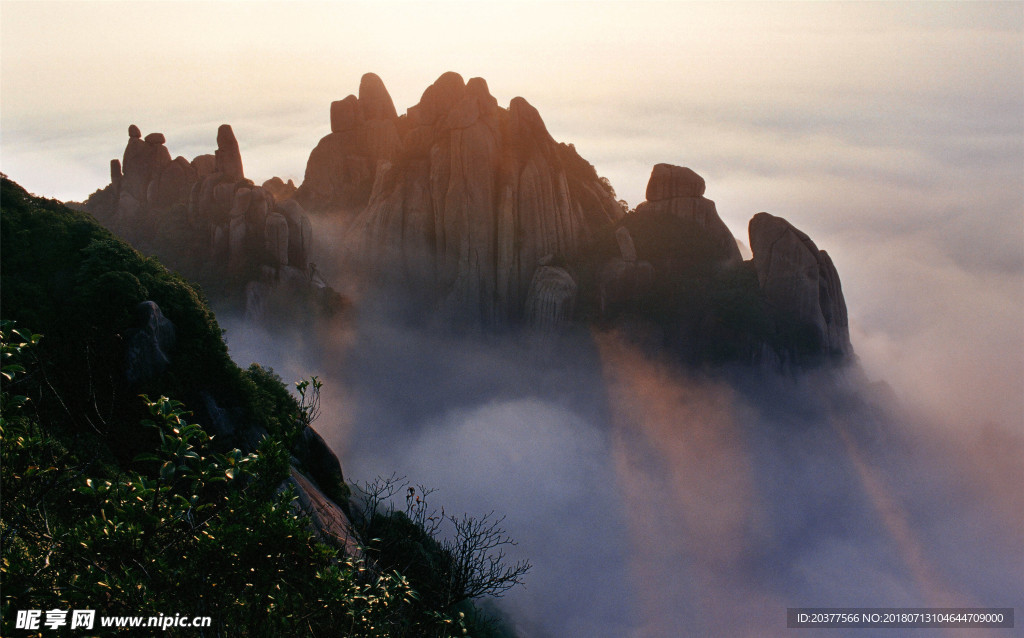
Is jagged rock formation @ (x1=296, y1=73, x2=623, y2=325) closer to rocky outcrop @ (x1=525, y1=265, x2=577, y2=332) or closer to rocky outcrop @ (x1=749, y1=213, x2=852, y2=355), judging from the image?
rocky outcrop @ (x1=525, y1=265, x2=577, y2=332)

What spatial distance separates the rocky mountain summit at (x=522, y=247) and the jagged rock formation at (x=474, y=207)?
0.47 feet

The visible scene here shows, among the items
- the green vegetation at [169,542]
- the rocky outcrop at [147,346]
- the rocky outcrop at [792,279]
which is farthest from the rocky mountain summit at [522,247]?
the green vegetation at [169,542]

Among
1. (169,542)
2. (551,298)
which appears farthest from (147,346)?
(551,298)

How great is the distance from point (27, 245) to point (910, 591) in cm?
5932

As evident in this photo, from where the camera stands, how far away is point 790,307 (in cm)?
6544

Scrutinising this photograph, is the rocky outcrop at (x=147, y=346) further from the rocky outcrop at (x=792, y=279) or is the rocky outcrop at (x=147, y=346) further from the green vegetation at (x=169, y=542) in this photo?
the rocky outcrop at (x=792, y=279)

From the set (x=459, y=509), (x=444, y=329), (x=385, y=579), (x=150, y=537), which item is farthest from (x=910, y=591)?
(x=150, y=537)

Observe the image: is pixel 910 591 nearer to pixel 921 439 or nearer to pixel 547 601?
pixel 921 439

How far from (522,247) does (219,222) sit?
30.3m

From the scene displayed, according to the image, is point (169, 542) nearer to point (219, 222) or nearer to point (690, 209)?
point (219, 222)

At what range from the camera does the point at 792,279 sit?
214 feet

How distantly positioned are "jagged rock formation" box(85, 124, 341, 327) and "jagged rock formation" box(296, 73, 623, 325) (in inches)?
313

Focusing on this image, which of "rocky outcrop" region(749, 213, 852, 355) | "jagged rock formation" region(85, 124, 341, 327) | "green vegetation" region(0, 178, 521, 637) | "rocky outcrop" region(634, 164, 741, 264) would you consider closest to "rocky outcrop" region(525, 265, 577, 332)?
"rocky outcrop" region(634, 164, 741, 264)

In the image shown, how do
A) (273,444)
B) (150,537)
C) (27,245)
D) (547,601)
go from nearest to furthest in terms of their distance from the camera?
(150,537) < (273,444) < (27,245) < (547,601)
